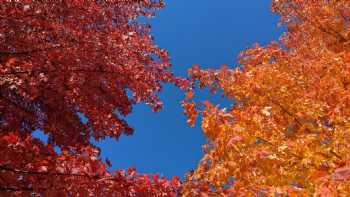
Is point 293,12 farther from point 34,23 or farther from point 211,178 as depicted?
point 34,23

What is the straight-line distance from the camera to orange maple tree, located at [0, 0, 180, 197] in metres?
5.80

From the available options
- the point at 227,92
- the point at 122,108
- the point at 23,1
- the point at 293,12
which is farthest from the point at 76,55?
the point at 293,12

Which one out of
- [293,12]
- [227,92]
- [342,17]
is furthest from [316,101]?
[293,12]

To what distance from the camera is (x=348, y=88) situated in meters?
9.27

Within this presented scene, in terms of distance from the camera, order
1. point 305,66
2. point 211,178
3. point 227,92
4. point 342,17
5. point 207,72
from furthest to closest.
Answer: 1. point 342,17
2. point 207,72
3. point 227,92
4. point 305,66
5. point 211,178

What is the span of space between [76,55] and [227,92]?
244 inches

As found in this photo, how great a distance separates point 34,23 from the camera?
22.2 feet

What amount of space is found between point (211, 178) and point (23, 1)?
494cm

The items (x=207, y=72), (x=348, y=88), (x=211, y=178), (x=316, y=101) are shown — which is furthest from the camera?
(x=207, y=72)

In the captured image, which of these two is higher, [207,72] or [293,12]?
[293,12]

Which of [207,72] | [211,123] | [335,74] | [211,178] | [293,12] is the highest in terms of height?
[293,12]

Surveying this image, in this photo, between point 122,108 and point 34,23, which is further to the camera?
point 122,108

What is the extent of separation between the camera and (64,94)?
24.3ft

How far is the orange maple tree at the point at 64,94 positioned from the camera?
228 inches
